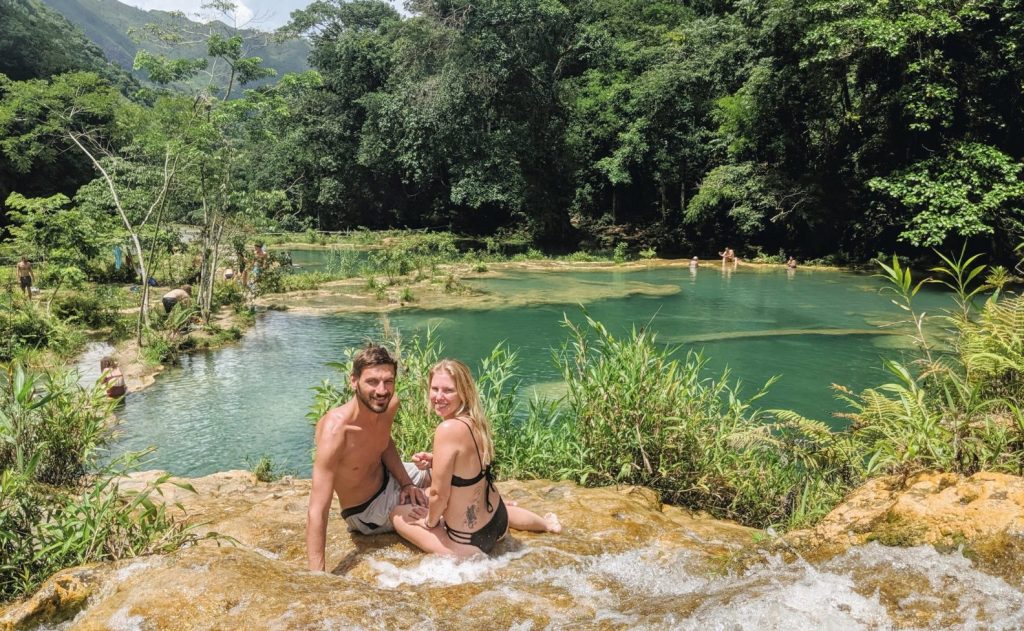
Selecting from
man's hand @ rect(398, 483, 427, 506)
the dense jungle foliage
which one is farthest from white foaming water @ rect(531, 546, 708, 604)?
the dense jungle foliage

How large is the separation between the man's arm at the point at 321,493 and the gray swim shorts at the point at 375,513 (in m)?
→ 0.39

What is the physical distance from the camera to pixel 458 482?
3.07 meters

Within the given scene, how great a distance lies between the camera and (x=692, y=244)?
2978cm

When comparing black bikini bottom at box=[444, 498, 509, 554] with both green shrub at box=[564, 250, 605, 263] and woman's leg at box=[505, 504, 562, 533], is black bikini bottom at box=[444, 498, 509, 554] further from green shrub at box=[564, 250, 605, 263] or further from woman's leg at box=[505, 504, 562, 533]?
green shrub at box=[564, 250, 605, 263]

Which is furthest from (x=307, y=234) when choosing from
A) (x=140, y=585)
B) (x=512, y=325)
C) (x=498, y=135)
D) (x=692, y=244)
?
(x=140, y=585)

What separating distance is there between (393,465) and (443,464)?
577 mm

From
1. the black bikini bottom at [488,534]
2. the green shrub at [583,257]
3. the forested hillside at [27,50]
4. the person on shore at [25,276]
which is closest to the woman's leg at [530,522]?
the black bikini bottom at [488,534]

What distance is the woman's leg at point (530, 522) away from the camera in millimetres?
3512

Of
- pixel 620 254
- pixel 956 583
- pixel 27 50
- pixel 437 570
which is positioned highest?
pixel 27 50

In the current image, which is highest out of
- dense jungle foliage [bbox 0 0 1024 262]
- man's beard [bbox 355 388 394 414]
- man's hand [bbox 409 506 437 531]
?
dense jungle foliage [bbox 0 0 1024 262]

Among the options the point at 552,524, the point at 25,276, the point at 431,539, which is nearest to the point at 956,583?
the point at 552,524

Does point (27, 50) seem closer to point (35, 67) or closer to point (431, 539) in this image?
point (35, 67)

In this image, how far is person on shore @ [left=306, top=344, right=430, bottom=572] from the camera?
2.99 metres

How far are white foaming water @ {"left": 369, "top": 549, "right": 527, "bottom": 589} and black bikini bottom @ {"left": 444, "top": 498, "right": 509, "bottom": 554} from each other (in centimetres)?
6
